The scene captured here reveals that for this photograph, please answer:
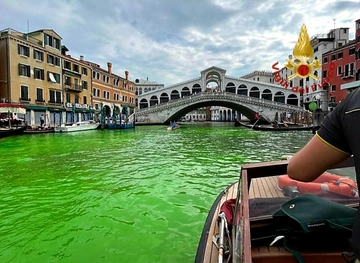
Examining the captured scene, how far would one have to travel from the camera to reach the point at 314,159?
3.33 feet

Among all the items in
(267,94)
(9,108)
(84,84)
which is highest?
(267,94)

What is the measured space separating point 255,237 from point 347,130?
4.14 ft

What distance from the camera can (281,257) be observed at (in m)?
1.59

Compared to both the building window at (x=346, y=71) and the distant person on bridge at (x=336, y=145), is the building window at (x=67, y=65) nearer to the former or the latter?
the building window at (x=346, y=71)

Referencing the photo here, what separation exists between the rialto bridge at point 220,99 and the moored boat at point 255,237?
29.1m

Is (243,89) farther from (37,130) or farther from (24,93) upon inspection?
(37,130)

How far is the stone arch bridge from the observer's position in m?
30.4

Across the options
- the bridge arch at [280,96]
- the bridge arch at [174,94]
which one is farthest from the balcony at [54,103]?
the bridge arch at [280,96]

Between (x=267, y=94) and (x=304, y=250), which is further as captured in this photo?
(x=267, y=94)

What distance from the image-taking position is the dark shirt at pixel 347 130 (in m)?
0.85

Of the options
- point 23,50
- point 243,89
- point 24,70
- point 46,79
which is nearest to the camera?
point 23,50

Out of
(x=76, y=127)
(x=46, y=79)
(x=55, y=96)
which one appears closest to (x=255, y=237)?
(x=76, y=127)

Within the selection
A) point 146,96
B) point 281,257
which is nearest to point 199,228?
point 281,257

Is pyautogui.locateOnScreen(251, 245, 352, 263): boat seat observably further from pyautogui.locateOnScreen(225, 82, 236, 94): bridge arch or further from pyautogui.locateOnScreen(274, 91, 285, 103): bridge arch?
pyautogui.locateOnScreen(225, 82, 236, 94): bridge arch
